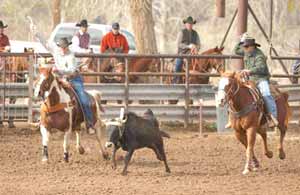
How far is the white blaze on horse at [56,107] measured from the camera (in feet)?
48.1

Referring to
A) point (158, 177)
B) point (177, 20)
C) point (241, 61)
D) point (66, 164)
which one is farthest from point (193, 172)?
point (177, 20)

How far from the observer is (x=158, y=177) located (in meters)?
13.1

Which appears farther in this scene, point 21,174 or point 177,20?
point 177,20

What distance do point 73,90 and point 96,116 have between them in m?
0.68

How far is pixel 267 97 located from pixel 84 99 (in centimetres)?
310

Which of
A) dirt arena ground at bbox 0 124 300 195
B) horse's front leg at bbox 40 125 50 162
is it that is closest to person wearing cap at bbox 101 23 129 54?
dirt arena ground at bbox 0 124 300 195

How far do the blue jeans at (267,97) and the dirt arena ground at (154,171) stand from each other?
0.89 metres

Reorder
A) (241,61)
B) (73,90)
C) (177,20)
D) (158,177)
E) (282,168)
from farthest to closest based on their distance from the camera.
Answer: (177,20) < (241,61) < (73,90) < (282,168) < (158,177)

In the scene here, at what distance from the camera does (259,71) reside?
14477 mm

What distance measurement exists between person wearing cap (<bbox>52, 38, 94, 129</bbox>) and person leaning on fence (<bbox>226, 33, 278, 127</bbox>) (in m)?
2.55

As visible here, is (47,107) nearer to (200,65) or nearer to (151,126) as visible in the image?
(151,126)

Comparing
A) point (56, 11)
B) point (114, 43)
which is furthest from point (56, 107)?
point (56, 11)

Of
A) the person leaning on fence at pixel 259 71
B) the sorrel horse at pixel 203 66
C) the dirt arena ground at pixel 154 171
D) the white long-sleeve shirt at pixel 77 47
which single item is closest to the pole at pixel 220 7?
the sorrel horse at pixel 203 66

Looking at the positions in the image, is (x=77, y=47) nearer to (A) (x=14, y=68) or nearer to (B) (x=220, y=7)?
(A) (x=14, y=68)
